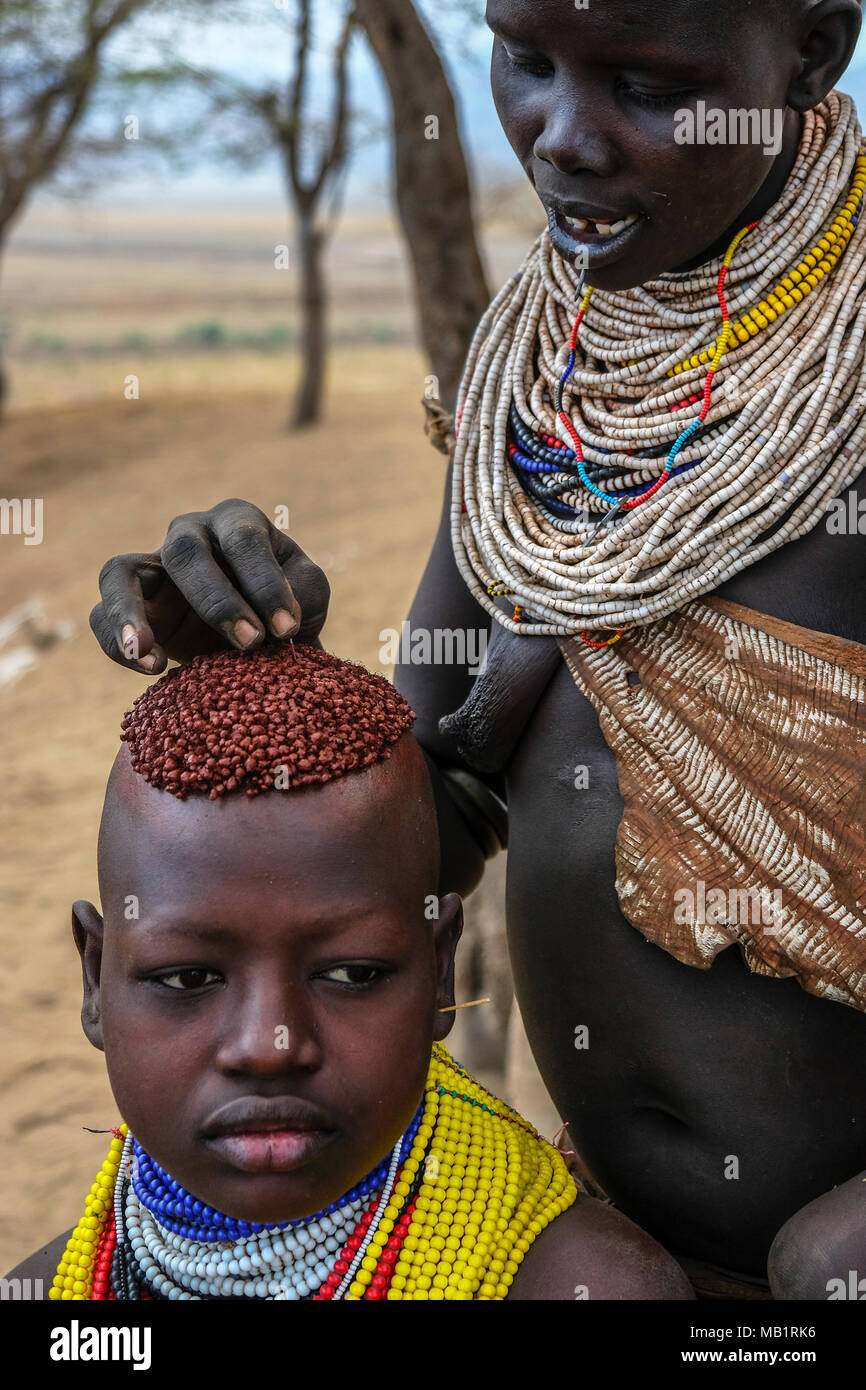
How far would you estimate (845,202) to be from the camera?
5.15 feet

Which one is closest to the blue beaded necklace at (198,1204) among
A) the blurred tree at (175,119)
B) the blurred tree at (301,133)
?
the blurred tree at (175,119)

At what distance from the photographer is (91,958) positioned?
4.99ft

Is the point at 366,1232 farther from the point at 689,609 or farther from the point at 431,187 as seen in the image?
the point at 431,187

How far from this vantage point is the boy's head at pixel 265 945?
131 centimetres

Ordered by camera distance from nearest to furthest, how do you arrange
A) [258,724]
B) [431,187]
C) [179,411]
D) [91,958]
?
[258,724]
[91,958]
[431,187]
[179,411]

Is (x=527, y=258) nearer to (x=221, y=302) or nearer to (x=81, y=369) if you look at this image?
(x=81, y=369)

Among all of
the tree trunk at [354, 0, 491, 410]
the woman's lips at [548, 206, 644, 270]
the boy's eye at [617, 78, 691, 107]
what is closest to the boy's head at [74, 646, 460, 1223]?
the woman's lips at [548, 206, 644, 270]

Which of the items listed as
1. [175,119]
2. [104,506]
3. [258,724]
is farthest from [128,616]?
[175,119]

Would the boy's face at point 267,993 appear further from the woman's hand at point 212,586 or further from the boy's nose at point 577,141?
the boy's nose at point 577,141

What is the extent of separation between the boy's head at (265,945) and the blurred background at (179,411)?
2.23ft

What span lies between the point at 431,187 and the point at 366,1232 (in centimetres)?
361

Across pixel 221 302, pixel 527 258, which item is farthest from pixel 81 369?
pixel 527 258

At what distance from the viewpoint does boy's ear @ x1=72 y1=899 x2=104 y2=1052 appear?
150cm
